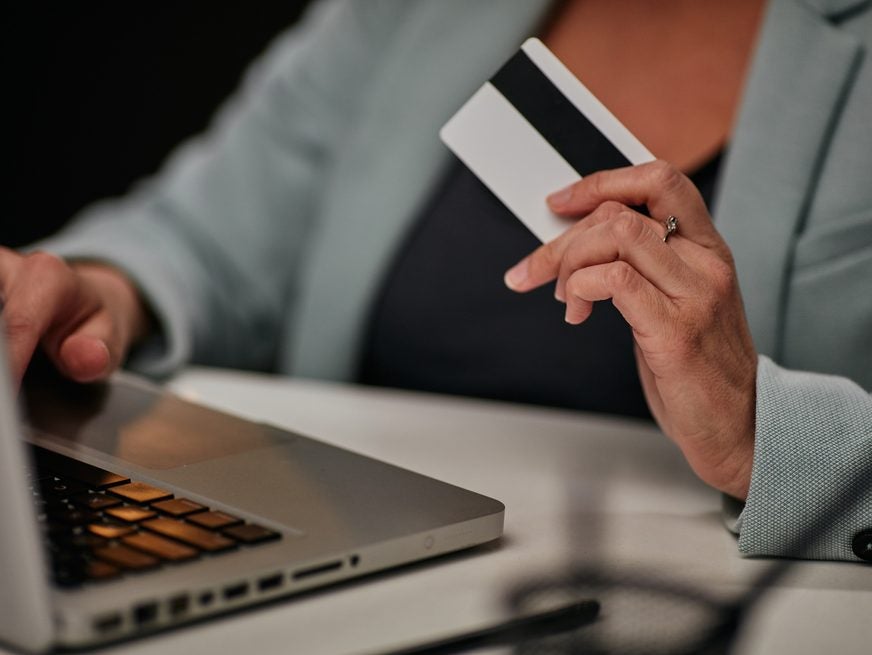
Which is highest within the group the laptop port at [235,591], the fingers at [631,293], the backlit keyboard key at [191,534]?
the fingers at [631,293]

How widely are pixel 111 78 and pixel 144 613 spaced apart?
1388mm

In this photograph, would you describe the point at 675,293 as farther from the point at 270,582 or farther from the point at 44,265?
the point at 44,265

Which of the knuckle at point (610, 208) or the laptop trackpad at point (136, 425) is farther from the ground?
the knuckle at point (610, 208)

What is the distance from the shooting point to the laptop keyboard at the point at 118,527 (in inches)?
15.2

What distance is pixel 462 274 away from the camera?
3.07ft

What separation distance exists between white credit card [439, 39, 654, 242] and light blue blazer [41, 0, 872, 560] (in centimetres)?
11

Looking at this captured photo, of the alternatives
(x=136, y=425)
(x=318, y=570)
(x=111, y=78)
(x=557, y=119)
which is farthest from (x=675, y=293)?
(x=111, y=78)

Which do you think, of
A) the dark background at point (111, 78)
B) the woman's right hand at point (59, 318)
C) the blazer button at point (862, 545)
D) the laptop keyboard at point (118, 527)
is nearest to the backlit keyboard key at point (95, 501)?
the laptop keyboard at point (118, 527)

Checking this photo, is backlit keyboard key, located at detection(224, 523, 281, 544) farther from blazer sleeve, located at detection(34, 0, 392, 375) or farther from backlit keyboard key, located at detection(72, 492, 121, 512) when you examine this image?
blazer sleeve, located at detection(34, 0, 392, 375)

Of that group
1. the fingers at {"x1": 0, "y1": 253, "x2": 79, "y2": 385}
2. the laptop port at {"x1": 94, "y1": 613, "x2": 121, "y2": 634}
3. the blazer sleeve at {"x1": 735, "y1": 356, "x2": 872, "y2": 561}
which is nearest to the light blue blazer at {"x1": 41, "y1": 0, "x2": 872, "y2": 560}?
the blazer sleeve at {"x1": 735, "y1": 356, "x2": 872, "y2": 561}

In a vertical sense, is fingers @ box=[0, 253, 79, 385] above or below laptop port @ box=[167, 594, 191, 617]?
above

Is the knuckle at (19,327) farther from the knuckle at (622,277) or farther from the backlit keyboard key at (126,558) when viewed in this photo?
the knuckle at (622,277)

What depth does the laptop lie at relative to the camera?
355mm

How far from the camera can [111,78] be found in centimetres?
161
